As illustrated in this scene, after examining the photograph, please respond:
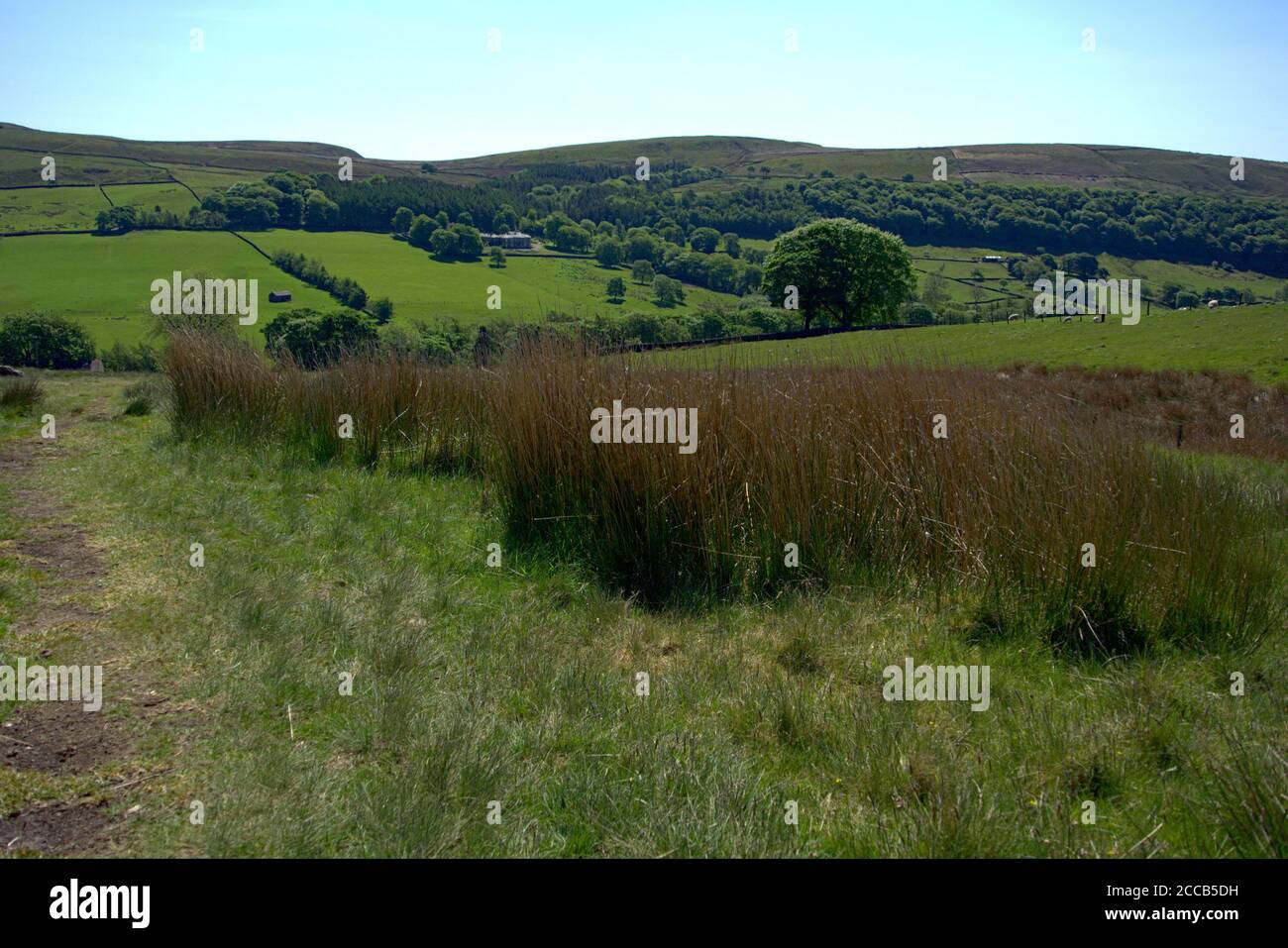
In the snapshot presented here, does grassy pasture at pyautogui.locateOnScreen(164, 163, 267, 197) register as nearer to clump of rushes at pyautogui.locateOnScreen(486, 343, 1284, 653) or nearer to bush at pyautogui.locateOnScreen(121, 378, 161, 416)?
bush at pyautogui.locateOnScreen(121, 378, 161, 416)

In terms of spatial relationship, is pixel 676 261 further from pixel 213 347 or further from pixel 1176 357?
pixel 213 347

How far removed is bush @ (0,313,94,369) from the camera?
41.0m

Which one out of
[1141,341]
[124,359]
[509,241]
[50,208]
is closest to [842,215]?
[509,241]

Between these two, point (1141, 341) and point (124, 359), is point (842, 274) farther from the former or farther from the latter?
point (124, 359)

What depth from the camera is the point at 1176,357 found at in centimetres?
2712

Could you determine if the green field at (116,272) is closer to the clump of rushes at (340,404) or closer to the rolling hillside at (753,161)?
the clump of rushes at (340,404)

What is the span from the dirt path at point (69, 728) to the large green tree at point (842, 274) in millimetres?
44655

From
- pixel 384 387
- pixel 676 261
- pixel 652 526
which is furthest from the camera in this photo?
pixel 676 261

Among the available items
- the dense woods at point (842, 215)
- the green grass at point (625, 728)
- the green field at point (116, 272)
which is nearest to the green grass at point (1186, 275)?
the dense woods at point (842, 215)

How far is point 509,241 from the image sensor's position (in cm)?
8425

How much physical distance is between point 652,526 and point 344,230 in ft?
296
